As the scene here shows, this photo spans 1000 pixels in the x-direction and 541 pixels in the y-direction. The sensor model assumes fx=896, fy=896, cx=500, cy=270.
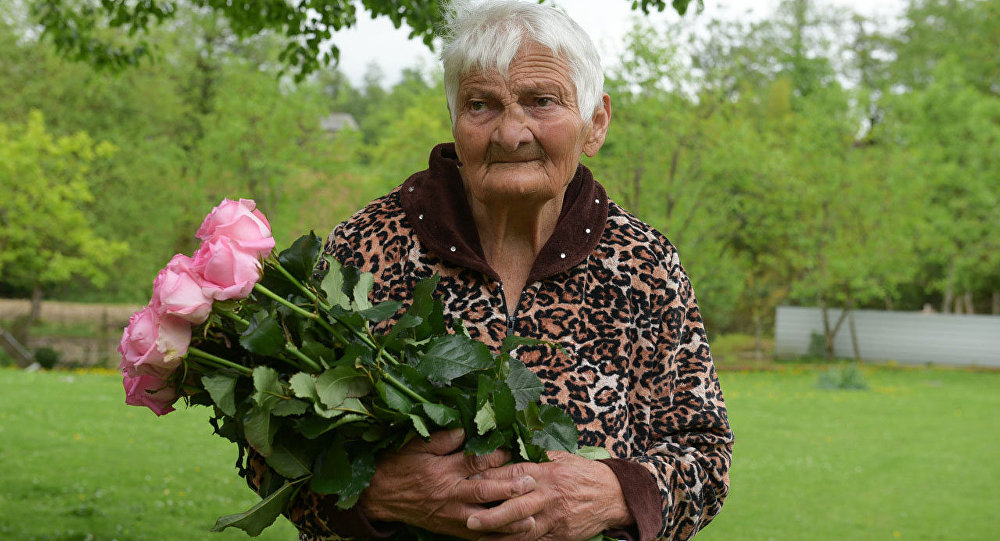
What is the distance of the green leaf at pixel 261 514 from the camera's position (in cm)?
165

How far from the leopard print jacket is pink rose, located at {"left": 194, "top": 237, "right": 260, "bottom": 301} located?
0.54 m

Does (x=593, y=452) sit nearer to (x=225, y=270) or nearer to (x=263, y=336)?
(x=263, y=336)

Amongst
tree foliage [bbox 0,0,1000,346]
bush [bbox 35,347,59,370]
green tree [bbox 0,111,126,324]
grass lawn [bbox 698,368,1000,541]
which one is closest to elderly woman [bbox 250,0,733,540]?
grass lawn [bbox 698,368,1000,541]

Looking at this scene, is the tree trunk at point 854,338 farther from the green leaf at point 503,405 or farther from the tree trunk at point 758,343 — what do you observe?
the green leaf at point 503,405

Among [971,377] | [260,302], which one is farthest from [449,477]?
[971,377]

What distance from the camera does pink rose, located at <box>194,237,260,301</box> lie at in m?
1.47

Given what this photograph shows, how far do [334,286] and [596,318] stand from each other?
2.16 ft

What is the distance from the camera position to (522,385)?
174cm

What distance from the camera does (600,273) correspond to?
2088mm

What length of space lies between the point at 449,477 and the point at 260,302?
48cm

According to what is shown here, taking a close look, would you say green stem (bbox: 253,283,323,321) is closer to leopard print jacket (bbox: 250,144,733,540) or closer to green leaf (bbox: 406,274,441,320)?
green leaf (bbox: 406,274,441,320)

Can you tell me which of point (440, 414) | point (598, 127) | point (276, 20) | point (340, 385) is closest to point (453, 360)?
point (440, 414)

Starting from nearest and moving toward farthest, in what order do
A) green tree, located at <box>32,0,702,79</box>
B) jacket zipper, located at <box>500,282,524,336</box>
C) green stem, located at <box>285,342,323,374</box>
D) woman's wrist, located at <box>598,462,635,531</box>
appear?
1. green stem, located at <box>285,342,323,374</box>
2. woman's wrist, located at <box>598,462,635,531</box>
3. jacket zipper, located at <box>500,282,524,336</box>
4. green tree, located at <box>32,0,702,79</box>

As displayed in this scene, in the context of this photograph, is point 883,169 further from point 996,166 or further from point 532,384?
point 532,384
